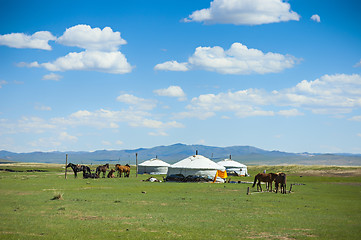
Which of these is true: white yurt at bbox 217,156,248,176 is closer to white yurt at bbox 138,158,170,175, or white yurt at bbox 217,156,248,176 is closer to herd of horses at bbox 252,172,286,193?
white yurt at bbox 138,158,170,175

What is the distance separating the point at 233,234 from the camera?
18.3 meters

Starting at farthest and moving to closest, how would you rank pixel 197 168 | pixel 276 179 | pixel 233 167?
pixel 233 167
pixel 197 168
pixel 276 179

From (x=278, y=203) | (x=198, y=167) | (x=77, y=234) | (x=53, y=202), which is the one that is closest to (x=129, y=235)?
(x=77, y=234)

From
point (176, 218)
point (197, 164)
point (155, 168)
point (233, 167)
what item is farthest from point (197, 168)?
point (176, 218)

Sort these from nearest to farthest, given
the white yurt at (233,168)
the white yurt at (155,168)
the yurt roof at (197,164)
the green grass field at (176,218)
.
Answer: the green grass field at (176,218) → the yurt roof at (197,164) → the white yurt at (155,168) → the white yurt at (233,168)

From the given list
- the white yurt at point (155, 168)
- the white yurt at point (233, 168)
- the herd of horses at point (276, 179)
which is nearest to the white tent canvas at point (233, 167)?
the white yurt at point (233, 168)

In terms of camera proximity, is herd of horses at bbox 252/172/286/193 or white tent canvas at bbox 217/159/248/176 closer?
herd of horses at bbox 252/172/286/193

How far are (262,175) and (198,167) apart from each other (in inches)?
602

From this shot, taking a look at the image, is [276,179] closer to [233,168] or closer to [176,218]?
[176,218]

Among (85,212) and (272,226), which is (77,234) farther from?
(272,226)

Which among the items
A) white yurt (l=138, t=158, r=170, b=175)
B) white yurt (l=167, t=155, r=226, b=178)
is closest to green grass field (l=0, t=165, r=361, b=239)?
white yurt (l=167, t=155, r=226, b=178)

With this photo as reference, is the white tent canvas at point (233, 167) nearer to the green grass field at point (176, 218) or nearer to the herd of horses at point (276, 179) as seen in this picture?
the herd of horses at point (276, 179)

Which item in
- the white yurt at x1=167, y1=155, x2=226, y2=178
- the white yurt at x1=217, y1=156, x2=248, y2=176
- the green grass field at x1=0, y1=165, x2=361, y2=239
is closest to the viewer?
the green grass field at x1=0, y1=165, x2=361, y2=239

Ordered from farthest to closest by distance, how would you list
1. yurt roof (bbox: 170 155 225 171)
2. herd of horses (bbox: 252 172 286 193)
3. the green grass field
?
yurt roof (bbox: 170 155 225 171)
herd of horses (bbox: 252 172 286 193)
the green grass field
